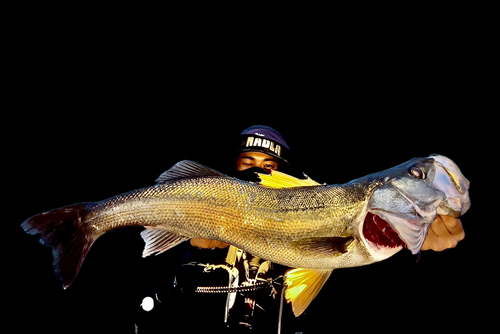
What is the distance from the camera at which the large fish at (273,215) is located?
1829 millimetres

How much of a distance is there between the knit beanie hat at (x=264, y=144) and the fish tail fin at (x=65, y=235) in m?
1.90

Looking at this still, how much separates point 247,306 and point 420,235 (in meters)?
1.55

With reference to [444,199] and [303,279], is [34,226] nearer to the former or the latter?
[303,279]

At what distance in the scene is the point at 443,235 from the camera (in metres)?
2.14

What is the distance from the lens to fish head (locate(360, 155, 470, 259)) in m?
1.76

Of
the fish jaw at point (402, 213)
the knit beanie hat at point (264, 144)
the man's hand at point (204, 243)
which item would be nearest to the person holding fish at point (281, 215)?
the fish jaw at point (402, 213)

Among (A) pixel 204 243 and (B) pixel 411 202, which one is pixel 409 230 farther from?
(A) pixel 204 243

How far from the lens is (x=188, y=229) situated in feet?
6.21

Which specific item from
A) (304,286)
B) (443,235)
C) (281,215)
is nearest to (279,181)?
(281,215)

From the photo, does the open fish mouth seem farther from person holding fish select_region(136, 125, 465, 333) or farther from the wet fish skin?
person holding fish select_region(136, 125, 465, 333)

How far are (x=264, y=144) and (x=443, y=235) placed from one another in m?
1.89

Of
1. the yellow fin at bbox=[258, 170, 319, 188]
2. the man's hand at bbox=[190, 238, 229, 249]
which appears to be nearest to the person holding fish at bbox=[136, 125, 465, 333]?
the man's hand at bbox=[190, 238, 229, 249]

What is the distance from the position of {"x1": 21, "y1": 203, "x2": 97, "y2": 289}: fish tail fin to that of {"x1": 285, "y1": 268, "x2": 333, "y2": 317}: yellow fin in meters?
1.35

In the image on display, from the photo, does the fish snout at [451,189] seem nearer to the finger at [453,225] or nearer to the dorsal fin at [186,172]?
the finger at [453,225]
